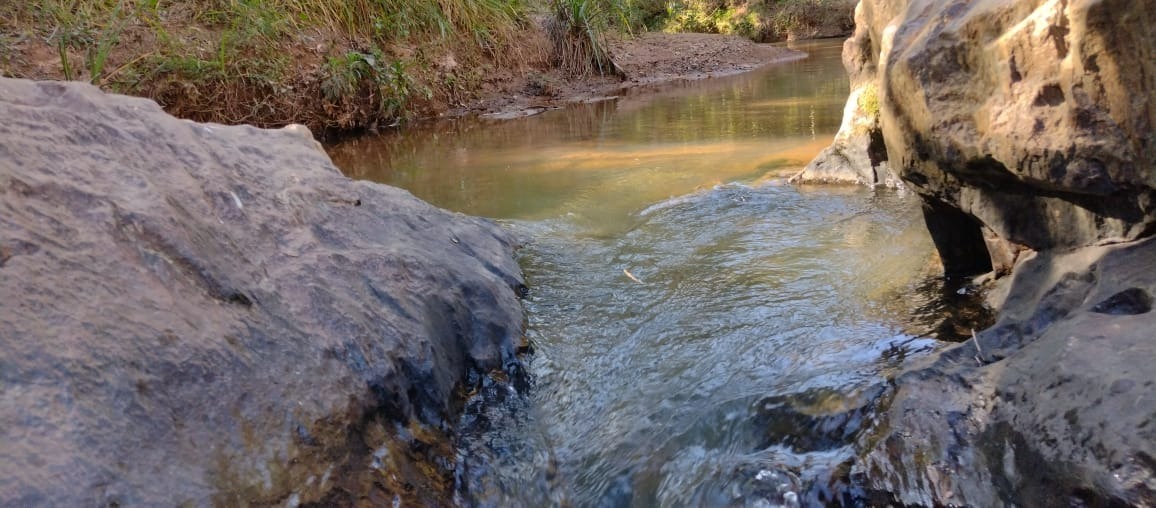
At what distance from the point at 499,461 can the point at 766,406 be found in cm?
65

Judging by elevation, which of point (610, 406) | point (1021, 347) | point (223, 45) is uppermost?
point (223, 45)

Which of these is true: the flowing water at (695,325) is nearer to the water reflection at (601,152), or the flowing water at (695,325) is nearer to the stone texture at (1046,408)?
the water reflection at (601,152)

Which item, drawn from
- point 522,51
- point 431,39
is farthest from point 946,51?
point 522,51

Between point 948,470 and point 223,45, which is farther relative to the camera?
point 223,45

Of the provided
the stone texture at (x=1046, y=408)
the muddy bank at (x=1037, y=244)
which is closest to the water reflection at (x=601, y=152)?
the muddy bank at (x=1037, y=244)

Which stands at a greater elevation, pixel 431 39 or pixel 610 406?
pixel 431 39

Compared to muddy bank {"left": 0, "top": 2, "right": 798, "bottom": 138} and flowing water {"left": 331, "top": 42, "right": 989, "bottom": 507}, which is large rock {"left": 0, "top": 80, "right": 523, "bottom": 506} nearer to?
flowing water {"left": 331, "top": 42, "right": 989, "bottom": 507}

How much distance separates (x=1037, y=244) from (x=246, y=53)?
20.5 feet

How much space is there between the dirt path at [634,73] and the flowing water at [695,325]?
12.8ft

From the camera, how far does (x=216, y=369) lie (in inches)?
55.3

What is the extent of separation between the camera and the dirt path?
8906mm

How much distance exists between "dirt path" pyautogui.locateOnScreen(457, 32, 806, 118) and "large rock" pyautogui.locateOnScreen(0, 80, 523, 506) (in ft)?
20.5

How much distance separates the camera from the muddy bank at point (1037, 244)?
4.25ft

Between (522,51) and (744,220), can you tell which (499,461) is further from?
(522,51)
